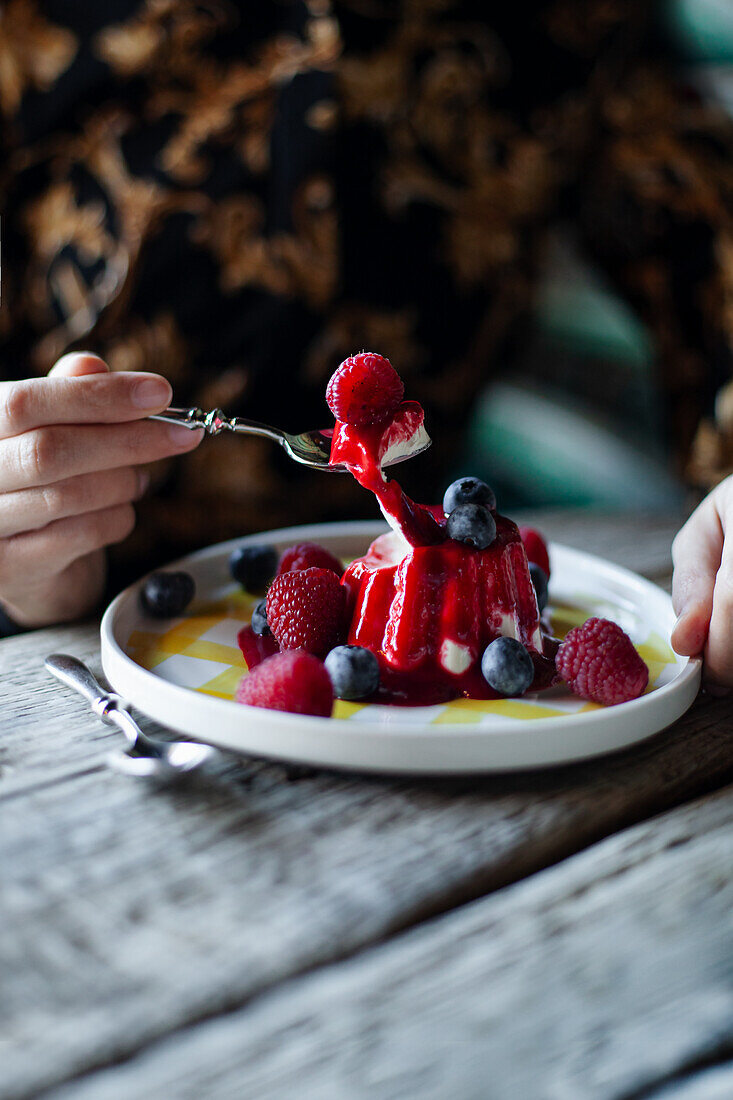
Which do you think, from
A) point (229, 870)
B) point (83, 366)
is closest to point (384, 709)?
point (229, 870)

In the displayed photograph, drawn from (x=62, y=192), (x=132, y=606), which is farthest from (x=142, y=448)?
(x=62, y=192)

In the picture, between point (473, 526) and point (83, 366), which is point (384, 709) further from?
point (83, 366)

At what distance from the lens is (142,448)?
44.8 inches

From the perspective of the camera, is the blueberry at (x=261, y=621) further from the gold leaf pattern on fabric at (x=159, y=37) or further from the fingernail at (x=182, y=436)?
the gold leaf pattern on fabric at (x=159, y=37)

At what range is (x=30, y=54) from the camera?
1.74 m

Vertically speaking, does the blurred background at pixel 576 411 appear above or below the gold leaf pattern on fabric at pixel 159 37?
below

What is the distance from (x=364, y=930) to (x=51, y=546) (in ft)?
2.44

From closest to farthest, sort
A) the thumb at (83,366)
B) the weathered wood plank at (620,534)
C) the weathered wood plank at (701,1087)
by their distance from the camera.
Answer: the weathered wood plank at (701,1087) < the thumb at (83,366) < the weathered wood plank at (620,534)

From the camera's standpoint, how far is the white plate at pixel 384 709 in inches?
30.8

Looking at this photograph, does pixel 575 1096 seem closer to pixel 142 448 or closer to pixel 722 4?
pixel 142 448

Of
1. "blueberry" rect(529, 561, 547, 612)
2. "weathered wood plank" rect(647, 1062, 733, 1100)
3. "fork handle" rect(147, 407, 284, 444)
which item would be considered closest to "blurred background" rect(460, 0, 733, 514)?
"blueberry" rect(529, 561, 547, 612)

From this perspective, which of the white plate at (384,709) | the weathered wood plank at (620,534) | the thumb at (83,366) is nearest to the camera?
the white plate at (384,709)

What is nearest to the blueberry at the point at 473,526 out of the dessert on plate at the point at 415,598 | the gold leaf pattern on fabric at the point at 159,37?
the dessert on plate at the point at 415,598

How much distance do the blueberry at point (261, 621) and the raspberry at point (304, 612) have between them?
7cm
